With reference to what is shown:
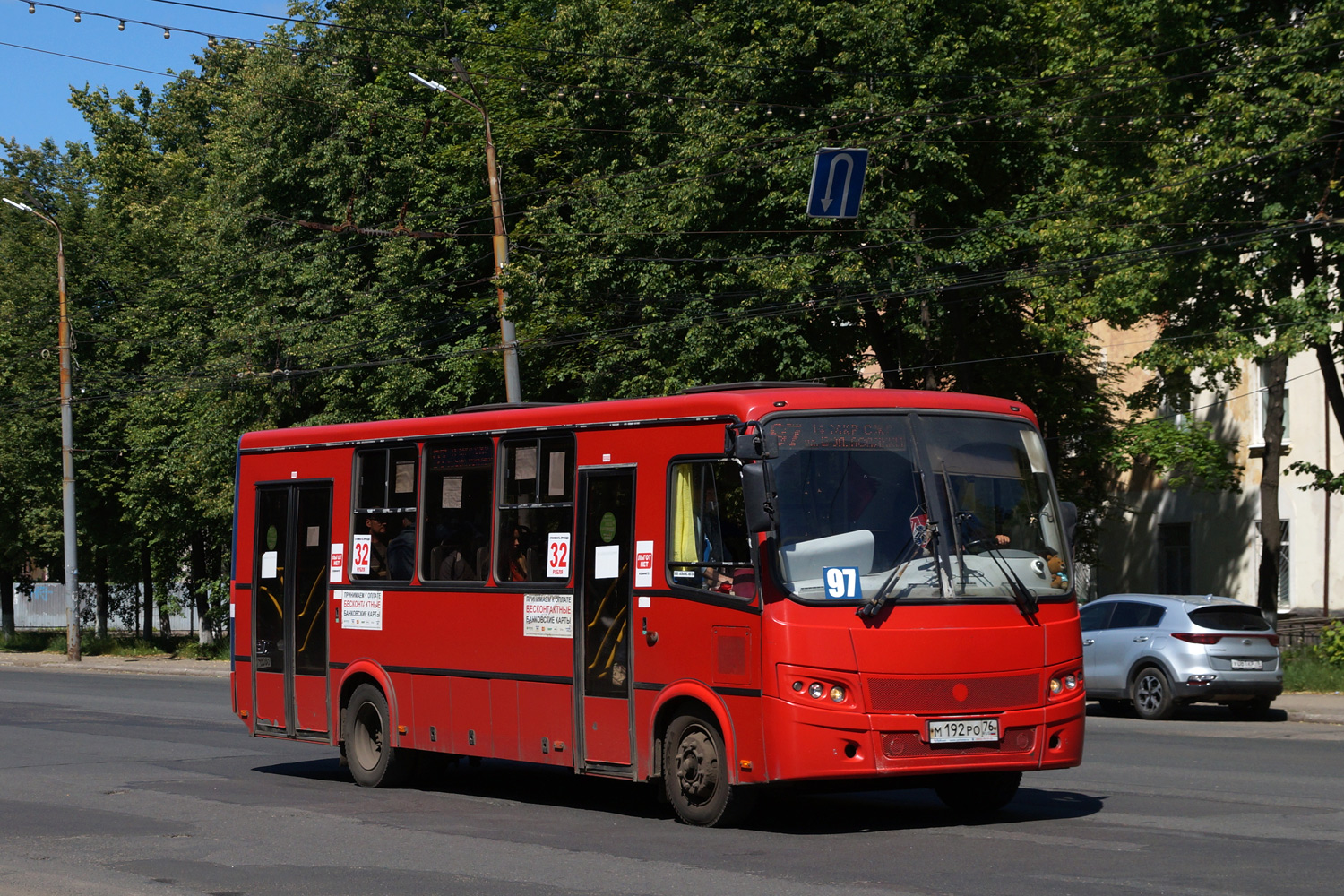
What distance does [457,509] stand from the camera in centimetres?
1335

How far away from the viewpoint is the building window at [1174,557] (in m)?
41.4

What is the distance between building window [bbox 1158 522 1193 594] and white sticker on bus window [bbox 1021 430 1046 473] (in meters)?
31.4

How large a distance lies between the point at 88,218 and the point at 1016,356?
33.1 metres

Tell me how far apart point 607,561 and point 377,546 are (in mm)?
3230

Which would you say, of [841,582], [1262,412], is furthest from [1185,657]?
[1262,412]

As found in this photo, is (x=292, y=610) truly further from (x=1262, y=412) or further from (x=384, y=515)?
A: (x=1262, y=412)

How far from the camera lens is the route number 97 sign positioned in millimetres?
10273

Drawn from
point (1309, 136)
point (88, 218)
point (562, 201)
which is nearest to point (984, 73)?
point (1309, 136)

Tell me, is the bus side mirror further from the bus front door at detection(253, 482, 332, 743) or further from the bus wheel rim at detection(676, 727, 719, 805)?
the bus front door at detection(253, 482, 332, 743)

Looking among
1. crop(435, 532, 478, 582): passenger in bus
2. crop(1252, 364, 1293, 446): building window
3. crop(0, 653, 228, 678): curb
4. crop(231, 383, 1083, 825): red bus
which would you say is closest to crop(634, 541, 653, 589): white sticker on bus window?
crop(231, 383, 1083, 825): red bus

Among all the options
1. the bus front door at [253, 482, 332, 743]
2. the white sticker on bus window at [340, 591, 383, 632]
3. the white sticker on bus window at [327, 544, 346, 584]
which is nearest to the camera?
the white sticker on bus window at [340, 591, 383, 632]

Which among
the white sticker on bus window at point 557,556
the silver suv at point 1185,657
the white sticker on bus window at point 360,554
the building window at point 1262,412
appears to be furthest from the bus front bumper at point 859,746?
the building window at point 1262,412

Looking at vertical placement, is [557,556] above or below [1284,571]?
above

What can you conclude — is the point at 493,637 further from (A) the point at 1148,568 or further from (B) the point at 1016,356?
(A) the point at 1148,568
